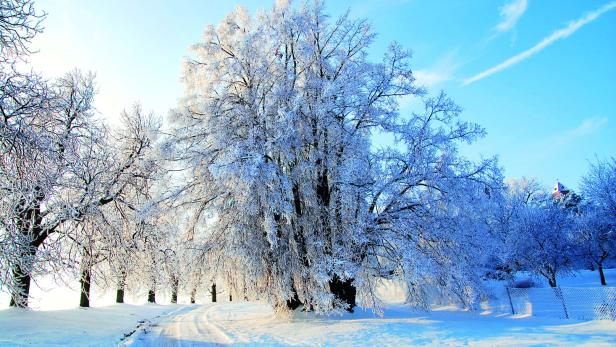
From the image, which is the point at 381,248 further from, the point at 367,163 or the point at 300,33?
the point at 300,33

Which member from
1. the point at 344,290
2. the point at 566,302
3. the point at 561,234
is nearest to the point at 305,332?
the point at 344,290

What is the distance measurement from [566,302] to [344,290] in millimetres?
9323

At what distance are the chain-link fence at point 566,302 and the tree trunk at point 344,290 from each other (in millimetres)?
8652

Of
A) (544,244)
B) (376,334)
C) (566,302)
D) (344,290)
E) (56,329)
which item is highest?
(544,244)

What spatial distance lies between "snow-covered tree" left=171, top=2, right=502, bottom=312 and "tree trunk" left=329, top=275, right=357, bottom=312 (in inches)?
2.1

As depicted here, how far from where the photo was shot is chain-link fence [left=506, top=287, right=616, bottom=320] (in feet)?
Answer: 47.2

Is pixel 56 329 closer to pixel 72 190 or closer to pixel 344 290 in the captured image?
pixel 72 190

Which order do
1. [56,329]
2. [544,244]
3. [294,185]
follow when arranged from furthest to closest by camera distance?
[544,244] → [294,185] → [56,329]

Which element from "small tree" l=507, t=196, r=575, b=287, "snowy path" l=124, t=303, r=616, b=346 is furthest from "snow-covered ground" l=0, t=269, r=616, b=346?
"small tree" l=507, t=196, r=575, b=287

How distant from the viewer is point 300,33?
1664 cm

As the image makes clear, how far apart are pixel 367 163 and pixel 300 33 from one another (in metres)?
6.65

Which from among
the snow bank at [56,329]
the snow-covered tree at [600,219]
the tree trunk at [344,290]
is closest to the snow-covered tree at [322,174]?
the tree trunk at [344,290]

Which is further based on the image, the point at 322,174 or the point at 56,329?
the point at 322,174

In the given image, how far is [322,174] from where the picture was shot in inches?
611
